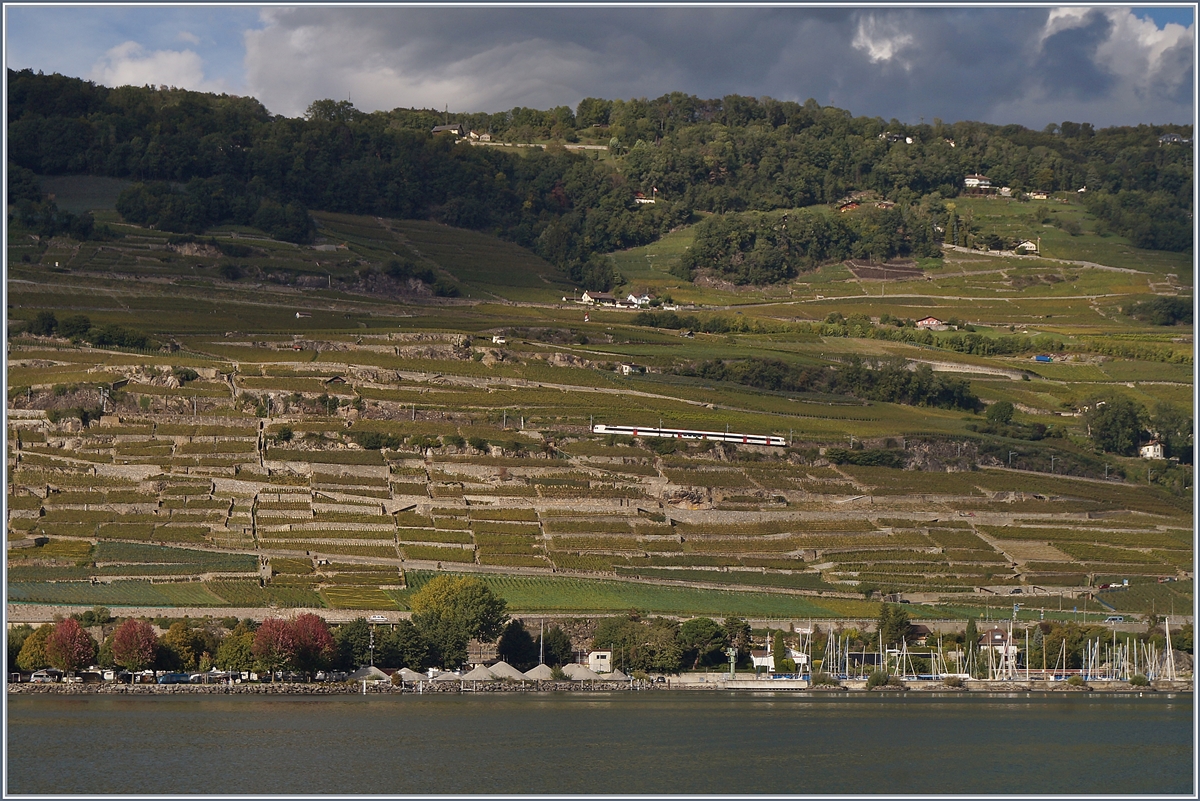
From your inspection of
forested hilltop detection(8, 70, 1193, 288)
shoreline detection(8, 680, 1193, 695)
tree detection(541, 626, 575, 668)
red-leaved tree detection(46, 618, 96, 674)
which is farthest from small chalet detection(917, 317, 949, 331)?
red-leaved tree detection(46, 618, 96, 674)

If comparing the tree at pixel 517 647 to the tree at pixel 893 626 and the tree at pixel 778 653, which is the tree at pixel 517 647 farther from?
the tree at pixel 893 626

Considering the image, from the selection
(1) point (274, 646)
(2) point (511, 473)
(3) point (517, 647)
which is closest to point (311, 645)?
(1) point (274, 646)

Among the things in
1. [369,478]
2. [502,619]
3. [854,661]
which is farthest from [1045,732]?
[369,478]

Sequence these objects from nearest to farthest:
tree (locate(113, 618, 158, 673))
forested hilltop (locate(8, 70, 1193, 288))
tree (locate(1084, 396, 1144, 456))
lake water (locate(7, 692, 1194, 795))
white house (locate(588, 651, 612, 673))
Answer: lake water (locate(7, 692, 1194, 795)), tree (locate(113, 618, 158, 673)), white house (locate(588, 651, 612, 673)), tree (locate(1084, 396, 1144, 456)), forested hilltop (locate(8, 70, 1193, 288))

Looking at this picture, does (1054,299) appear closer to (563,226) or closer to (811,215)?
(811,215)

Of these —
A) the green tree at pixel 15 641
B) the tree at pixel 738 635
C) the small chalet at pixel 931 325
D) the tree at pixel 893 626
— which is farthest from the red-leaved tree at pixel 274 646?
the small chalet at pixel 931 325

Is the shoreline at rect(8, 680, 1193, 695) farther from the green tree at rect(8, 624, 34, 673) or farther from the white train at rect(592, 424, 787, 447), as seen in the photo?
the white train at rect(592, 424, 787, 447)

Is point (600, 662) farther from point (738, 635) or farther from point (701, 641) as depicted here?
point (738, 635)
